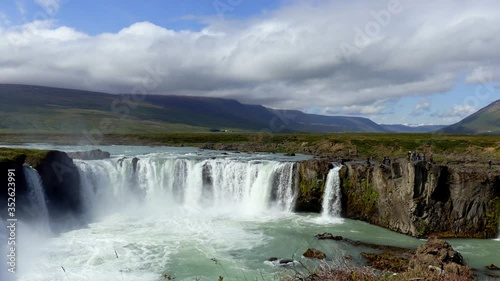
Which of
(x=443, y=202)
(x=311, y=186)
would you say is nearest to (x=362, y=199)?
(x=311, y=186)

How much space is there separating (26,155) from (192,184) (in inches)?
781

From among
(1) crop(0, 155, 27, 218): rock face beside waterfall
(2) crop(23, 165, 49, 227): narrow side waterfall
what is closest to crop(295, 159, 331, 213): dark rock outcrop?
(2) crop(23, 165, 49, 227): narrow side waterfall

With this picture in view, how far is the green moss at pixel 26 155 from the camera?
3506 centimetres

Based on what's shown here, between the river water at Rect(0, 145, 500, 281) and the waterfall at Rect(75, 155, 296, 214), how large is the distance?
0.13 metres

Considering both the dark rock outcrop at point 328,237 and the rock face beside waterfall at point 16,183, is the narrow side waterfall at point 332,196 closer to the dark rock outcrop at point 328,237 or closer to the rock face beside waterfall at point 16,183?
the dark rock outcrop at point 328,237

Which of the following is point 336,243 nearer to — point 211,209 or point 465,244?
point 465,244

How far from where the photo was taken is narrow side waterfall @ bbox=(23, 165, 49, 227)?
3506cm

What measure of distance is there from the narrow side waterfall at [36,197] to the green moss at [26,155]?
1309mm

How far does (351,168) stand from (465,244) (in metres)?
13.8

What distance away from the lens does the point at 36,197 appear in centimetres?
3600

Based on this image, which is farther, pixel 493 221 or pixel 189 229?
pixel 189 229

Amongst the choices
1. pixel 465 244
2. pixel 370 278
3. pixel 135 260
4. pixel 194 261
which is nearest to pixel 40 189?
pixel 135 260

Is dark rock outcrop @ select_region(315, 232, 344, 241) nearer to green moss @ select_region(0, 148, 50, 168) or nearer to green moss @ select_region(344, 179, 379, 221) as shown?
green moss @ select_region(344, 179, 379, 221)

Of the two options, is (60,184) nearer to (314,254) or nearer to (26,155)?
(26,155)
